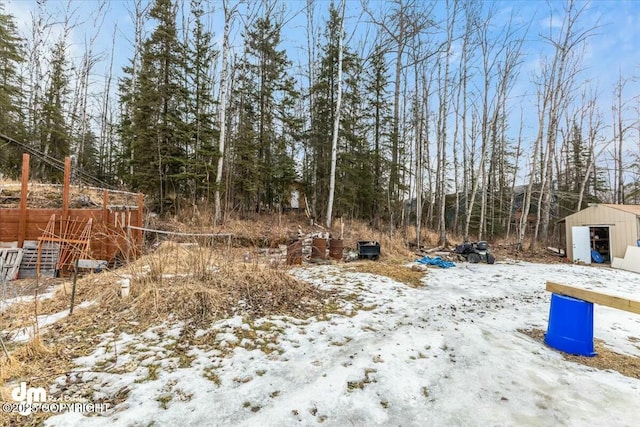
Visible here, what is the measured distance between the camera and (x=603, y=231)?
1257cm

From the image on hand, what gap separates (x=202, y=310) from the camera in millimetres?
3781

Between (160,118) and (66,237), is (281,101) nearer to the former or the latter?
(160,118)

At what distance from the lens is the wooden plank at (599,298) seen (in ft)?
9.21

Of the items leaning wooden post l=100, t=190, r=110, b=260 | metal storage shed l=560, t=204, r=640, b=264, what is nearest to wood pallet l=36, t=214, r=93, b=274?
leaning wooden post l=100, t=190, r=110, b=260

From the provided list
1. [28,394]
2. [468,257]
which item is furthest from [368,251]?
[28,394]

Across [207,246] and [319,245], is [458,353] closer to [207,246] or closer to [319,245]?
[207,246]

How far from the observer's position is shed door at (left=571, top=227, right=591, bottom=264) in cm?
1172

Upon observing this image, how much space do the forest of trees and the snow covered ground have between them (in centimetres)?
802

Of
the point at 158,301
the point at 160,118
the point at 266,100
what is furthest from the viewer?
the point at 266,100

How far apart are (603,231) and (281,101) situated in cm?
1602

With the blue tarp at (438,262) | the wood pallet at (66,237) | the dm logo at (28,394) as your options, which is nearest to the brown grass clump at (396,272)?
the blue tarp at (438,262)

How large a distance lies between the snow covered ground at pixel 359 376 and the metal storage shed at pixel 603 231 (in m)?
9.64

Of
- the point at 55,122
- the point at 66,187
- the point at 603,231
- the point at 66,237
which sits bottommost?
the point at 66,237

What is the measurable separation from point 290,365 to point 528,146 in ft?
78.8
